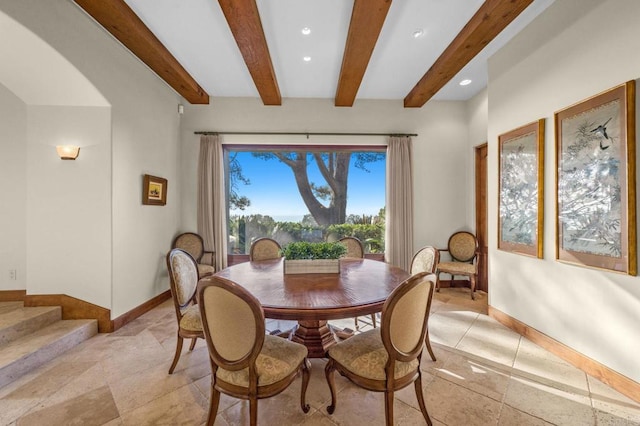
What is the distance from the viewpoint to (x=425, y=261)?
2.32 metres

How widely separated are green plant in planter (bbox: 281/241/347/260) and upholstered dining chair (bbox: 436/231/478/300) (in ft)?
8.03

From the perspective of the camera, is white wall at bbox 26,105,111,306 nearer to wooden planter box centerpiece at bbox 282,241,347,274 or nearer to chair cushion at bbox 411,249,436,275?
wooden planter box centerpiece at bbox 282,241,347,274

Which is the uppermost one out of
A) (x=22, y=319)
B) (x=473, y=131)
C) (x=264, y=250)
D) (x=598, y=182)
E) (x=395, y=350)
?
(x=473, y=131)

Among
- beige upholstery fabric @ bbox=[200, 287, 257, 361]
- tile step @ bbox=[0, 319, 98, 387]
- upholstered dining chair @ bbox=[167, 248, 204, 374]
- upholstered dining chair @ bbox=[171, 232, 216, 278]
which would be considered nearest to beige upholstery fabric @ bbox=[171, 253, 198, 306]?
upholstered dining chair @ bbox=[167, 248, 204, 374]

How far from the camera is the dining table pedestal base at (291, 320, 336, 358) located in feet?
7.47

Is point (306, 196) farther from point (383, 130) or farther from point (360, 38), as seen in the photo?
point (360, 38)

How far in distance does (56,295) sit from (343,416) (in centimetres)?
312

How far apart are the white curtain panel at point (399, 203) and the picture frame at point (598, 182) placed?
2.07 metres

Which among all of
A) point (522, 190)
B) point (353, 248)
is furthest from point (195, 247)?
point (522, 190)

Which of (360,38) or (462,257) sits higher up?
(360,38)

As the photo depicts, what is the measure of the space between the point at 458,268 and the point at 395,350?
A: 3104 mm

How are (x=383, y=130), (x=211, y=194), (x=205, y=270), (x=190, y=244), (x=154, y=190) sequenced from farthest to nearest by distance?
1. (x=383, y=130)
2. (x=211, y=194)
3. (x=190, y=244)
4. (x=205, y=270)
5. (x=154, y=190)

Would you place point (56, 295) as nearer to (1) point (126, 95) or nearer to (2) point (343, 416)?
(1) point (126, 95)

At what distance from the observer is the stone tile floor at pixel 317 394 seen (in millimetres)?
1665
